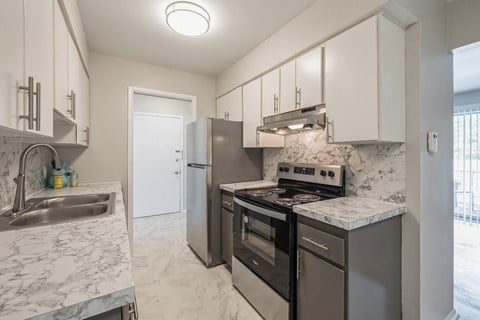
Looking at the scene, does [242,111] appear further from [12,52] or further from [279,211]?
[12,52]

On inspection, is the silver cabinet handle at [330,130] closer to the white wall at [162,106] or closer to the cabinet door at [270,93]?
the cabinet door at [270,93]

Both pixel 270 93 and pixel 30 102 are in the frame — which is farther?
pixel 270 93

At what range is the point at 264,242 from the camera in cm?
175

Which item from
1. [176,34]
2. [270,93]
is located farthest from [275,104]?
[176,34]

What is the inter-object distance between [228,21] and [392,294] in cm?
251

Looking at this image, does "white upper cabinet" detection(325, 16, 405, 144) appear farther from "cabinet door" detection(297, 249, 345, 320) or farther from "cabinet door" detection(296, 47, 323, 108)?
"cabinet door" detection(297, 249, 345, 320)

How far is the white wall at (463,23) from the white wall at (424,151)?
70 millimetres

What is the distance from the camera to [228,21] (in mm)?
2051

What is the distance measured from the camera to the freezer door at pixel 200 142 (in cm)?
240

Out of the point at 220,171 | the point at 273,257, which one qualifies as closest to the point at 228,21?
the point at 220,171

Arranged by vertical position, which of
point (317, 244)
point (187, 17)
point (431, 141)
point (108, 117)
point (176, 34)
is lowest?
point (317, 244)

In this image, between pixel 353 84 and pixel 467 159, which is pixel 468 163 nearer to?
pixel 467 159

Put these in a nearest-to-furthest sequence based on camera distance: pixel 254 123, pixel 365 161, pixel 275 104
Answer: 1. pixel 365 161
2. pixel 275 104
3. pixel 254 123

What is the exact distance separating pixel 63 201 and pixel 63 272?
1470 mm
